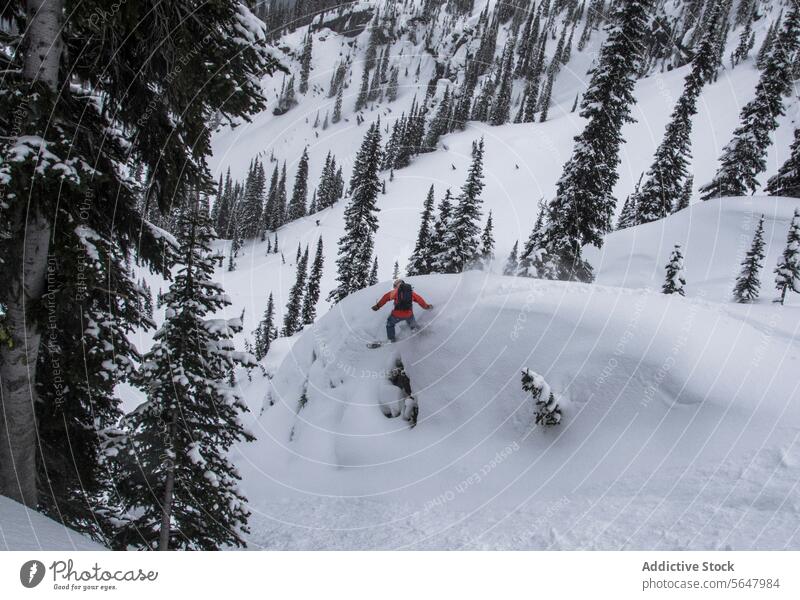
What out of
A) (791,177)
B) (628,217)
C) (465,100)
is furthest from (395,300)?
(465,100)

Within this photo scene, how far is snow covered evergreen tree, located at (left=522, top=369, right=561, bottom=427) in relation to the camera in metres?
7.23

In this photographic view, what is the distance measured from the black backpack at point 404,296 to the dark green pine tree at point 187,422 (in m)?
3.53

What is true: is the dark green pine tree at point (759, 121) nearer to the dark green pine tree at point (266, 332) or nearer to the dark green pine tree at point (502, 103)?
the dark green pine tree at point (266, 332)

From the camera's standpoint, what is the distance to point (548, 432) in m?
7.37

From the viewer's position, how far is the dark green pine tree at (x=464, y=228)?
28.8 m

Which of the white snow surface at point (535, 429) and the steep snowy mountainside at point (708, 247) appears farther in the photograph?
the steep snowy mountainside at point (708, 247)

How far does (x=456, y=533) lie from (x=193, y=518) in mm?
4656

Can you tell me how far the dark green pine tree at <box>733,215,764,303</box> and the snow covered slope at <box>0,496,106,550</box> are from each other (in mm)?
26281

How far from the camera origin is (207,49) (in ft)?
16.2

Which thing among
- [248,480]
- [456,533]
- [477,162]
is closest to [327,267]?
[477,162]

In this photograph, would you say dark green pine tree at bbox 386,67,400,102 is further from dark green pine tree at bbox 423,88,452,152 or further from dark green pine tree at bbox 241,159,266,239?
dark green pine tree at bbox 241,159,266,239

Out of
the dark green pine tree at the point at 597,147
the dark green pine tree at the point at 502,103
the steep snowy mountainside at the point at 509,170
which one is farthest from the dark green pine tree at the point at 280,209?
the dark green pine tree at the point at 597,147

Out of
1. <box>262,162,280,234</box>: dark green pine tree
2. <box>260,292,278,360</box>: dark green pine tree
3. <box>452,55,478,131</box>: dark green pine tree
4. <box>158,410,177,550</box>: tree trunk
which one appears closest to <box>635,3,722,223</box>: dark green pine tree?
<box>158,410,177,550</box>: tree trunk

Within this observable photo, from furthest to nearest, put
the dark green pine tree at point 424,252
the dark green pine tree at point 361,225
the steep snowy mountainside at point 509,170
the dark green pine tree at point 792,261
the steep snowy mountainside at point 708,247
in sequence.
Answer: the steep snowy mountainside at point 509,170
the dark green pine tree at point 361,225
the dark green pine tree at point 424,252
the steep snowy mountainside at point 708,247
the dark green pine tree at point 792,261
